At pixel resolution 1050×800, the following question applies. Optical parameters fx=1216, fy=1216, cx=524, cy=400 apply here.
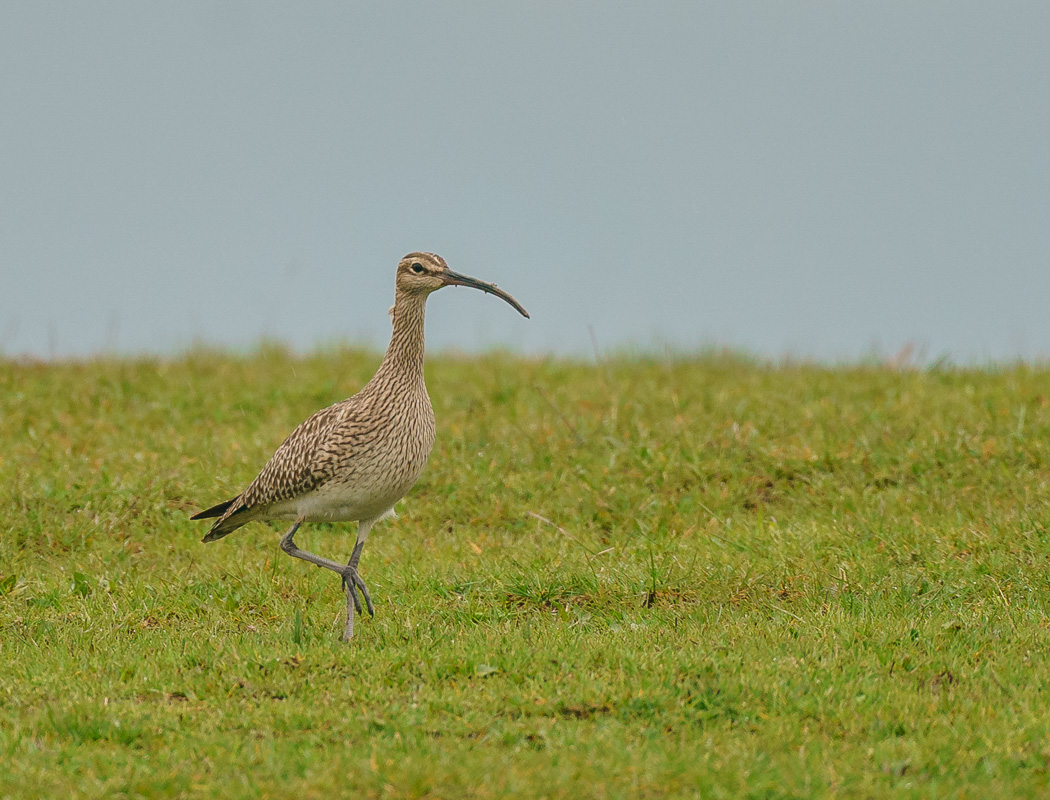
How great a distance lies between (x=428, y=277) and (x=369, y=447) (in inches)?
50.2

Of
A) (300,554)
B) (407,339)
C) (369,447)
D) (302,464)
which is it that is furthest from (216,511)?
(407,339)

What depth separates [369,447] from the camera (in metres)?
7.98

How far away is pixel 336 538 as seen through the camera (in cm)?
1063

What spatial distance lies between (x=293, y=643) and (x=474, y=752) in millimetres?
2199

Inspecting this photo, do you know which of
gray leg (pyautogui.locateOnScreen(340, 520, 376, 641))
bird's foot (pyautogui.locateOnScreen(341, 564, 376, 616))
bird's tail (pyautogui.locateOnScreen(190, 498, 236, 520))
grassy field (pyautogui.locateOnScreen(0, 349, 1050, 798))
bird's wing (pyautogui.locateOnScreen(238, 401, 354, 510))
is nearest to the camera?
grassy field (pyautogui.locateOnScreen(0, 349, 1050, 798))

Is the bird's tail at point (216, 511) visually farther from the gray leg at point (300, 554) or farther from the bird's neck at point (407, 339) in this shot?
the bird's neck at point (407, 339)

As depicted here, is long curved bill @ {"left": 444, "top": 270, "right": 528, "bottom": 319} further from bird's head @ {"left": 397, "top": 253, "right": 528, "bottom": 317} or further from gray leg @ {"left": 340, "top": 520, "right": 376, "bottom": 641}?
gray leg @ {"left": 340, "top": 520, "right": 376, "bottom": 641}

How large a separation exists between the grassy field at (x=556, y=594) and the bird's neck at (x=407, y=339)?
1.71 meters

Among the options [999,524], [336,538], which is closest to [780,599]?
[999,524]

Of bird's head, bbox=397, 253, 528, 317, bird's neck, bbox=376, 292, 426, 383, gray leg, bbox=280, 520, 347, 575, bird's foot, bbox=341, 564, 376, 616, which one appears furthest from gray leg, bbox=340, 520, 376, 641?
bird's head, bbox=397, 253, 528, 317

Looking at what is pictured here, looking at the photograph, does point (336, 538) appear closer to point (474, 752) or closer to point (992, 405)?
point (474, 752)

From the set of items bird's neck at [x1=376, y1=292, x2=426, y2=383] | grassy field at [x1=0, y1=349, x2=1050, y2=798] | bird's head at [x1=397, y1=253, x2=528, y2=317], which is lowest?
grassy field at [x1=0, y1=349, x2=1050, y2=798]

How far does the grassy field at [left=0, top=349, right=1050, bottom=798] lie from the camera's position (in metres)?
5.85

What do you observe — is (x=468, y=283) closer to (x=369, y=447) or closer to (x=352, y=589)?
(x=369, y=447)
